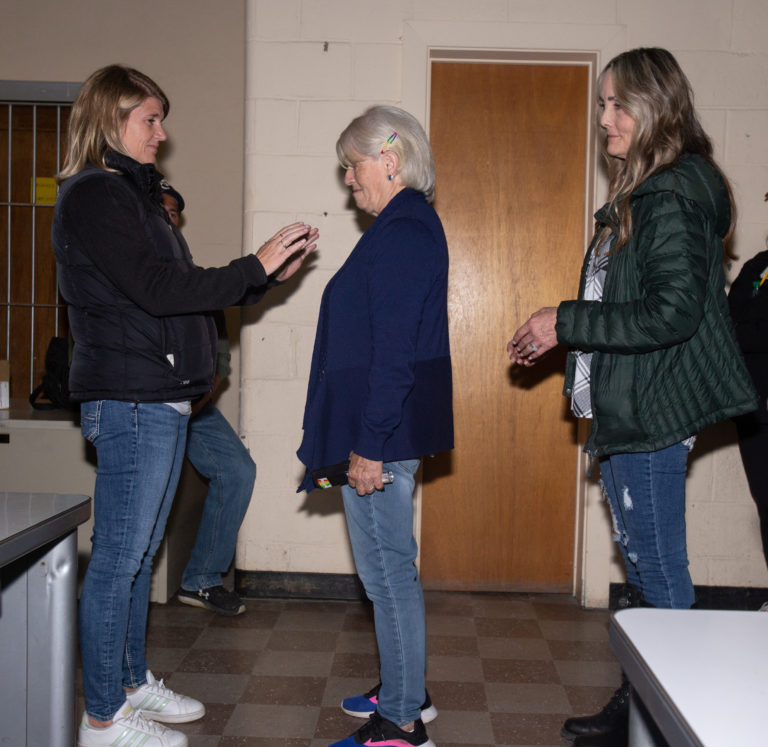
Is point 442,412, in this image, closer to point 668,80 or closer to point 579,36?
point 668,80

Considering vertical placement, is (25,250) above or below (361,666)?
above

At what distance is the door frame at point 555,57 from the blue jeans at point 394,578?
1.27 metres

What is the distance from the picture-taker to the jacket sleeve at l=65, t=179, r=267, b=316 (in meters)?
1.85

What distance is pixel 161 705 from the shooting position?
2.16 m

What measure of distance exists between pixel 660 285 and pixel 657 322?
8cm

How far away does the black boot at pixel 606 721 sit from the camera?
6.61 ft

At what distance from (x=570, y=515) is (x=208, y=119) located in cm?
220

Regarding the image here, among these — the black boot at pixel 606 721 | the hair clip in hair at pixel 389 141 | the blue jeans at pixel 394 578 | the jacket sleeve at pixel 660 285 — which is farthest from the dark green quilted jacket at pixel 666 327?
the black boot at pixel 606 721

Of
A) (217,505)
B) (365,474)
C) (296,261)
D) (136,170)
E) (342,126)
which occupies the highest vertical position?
(342,126)

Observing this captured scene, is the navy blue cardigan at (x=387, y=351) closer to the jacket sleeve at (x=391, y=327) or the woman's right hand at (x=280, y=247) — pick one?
the jacket sleeve at (x=391, y=327)

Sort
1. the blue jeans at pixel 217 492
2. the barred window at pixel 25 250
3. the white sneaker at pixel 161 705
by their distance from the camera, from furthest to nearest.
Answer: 1. the barred window at pixel 25 250
2. the blue jeans at pixel 217 492
3. the white sneaker at pixel 161 705

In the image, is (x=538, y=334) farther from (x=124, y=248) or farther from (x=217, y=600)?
(x=217, y=600)

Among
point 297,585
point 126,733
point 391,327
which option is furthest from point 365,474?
point 297,585

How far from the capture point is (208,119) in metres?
3.29
